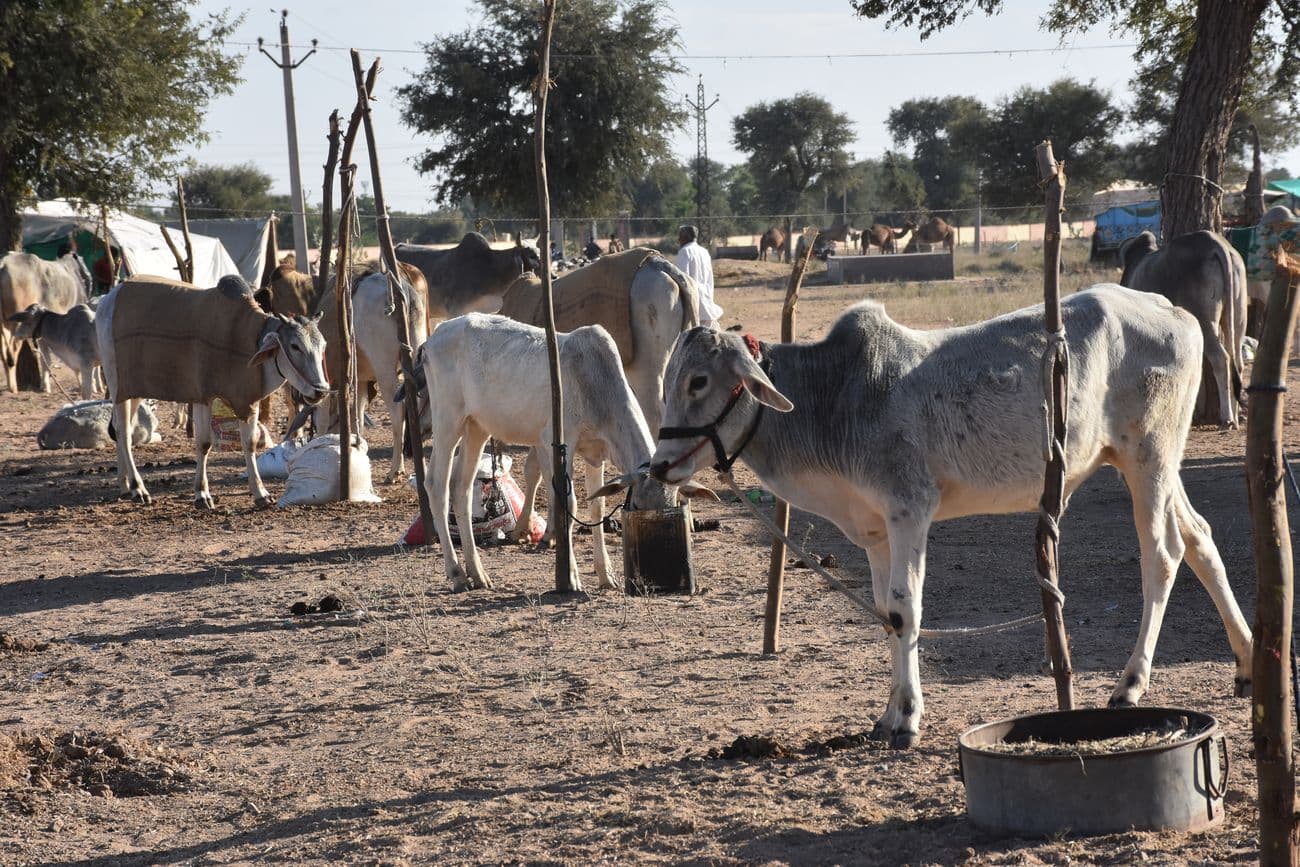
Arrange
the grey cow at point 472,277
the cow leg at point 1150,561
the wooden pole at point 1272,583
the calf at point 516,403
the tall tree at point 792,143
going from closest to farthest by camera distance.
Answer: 1. the wooden pole at point 1272,583
2. the cow leg at point 1150,561
3. the calf at point 516,403
4. the grey cow at point 472,277
5. the tall tree at point 792,143

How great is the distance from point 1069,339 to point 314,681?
395 cm

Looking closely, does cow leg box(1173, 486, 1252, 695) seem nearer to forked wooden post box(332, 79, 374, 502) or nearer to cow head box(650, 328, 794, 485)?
cow head box(650, 328, 794, 485)

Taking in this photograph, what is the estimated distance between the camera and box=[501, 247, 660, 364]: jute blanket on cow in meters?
12.4

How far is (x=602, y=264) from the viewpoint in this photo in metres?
12.7

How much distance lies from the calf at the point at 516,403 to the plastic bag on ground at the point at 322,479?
3439mm

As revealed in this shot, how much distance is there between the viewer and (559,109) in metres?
34.8

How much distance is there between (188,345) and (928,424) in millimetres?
8753

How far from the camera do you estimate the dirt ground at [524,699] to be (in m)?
4.79

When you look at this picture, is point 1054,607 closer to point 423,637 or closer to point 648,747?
point 648,747

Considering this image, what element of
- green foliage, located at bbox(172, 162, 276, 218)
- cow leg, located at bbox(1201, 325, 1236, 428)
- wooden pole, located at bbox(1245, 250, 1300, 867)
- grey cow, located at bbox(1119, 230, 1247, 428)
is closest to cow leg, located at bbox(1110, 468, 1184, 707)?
wooden pole, located at bbox(1245, 250, 1300, 867)

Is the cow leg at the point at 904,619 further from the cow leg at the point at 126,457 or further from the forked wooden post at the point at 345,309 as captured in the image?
the cow leg at the point at 126,457

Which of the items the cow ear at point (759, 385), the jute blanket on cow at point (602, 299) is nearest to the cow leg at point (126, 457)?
the jute blanket on cow at point (602, 299)

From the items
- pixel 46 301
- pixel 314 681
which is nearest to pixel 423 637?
pixel 314 681

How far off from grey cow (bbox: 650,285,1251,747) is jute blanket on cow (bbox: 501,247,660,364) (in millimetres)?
6721
